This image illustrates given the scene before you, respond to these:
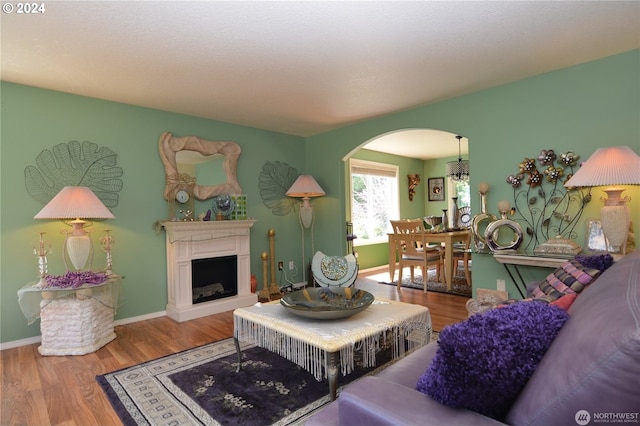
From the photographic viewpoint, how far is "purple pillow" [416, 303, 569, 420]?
2.69ft

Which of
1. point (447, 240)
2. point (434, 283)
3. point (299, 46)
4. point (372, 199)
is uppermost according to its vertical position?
point (299, 46)

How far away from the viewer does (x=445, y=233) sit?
4.63 m

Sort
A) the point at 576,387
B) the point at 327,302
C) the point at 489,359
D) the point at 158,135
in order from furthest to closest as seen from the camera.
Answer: the point at 158,135, the point at 327,302, the point at 489,359, the point at 576,387

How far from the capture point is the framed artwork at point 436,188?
7.42m

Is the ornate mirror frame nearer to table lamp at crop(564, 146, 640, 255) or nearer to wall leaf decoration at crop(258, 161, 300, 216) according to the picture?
wall leaf decoration at crop(258, 161, 300, 216)

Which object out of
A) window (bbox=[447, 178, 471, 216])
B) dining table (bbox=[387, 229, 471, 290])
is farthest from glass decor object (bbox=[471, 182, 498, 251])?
window (bbox=[447, 178, 471, 216])

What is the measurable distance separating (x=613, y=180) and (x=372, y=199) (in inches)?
177

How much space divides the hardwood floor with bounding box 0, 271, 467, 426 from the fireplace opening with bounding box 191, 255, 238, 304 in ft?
0.98

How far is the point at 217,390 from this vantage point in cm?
206

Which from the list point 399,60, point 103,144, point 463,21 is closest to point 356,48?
point 399,60

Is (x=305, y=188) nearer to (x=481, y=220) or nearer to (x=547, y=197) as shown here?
(x=481, y=220)

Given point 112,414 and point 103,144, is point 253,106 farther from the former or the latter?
point 112,414

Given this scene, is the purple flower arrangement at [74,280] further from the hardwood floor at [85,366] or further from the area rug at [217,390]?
the area rug at [217,390]

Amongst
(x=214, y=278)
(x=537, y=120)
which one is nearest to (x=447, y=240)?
(x=537, y=120)
